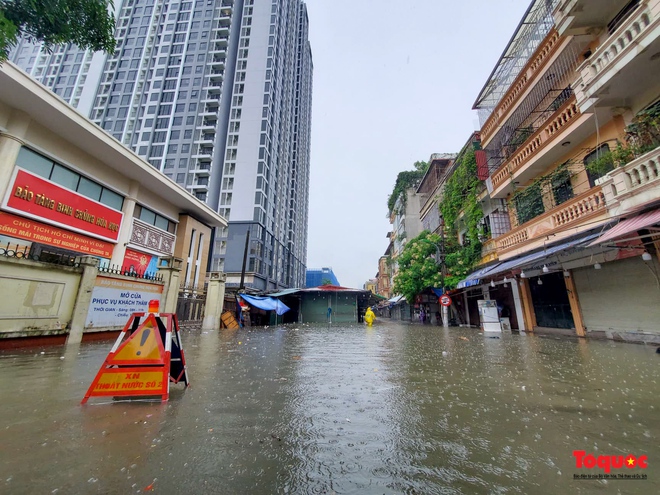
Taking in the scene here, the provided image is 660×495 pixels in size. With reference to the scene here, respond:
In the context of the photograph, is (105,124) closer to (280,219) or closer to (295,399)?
(280,219)

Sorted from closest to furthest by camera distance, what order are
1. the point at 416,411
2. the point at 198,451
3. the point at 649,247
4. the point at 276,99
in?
the point at 198,451
the point at 416,411
the point at 649,247
the point at 276,99

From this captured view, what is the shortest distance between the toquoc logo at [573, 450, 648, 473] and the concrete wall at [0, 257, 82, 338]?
10864 mm

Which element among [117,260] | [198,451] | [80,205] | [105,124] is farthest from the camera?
[105,124]

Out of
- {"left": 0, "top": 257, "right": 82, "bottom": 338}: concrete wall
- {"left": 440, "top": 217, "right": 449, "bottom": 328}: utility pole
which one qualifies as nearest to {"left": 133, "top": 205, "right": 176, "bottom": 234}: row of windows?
{"left": 0, "top": 257, "right": 82, "bottom": 338}: concrete wall

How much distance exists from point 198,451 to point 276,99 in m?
61.9

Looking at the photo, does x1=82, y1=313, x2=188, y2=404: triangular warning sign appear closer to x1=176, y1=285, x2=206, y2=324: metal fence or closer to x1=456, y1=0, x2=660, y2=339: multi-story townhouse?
x1=456, y1=0, x2=660, y2=339: multi-story townhouse

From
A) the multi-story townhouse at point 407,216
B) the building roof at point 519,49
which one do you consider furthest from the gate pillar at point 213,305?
the multi-story townhouse at point 407,216

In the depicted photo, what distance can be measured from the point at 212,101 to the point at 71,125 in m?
43.6

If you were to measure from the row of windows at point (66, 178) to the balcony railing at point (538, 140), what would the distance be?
2048 centimetres

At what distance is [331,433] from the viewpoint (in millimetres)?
2662

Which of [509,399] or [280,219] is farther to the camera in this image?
[280,219]

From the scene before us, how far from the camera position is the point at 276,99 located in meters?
55.2

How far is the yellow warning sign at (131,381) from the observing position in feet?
11.2

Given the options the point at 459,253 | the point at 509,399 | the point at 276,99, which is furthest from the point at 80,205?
the point at 276,99
